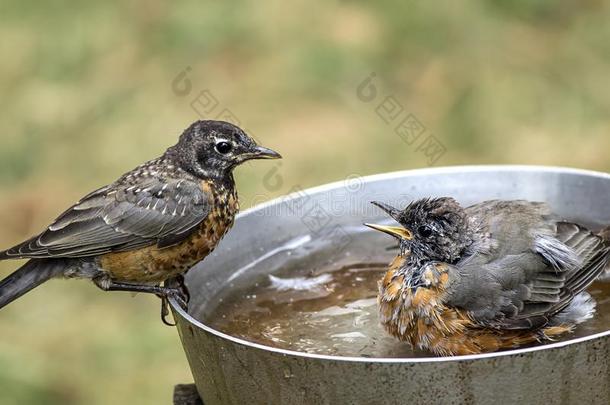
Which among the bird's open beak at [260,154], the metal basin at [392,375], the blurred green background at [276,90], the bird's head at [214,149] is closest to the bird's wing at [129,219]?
the bird's head at [214,149]

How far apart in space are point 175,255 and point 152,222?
0.25 metres

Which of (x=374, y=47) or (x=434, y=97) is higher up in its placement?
(x=374, y=47)

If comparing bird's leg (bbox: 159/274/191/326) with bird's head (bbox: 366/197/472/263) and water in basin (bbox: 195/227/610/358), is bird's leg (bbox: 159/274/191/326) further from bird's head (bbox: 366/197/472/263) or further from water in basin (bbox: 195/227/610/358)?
bird's head (bbox: 366/197/472/263)

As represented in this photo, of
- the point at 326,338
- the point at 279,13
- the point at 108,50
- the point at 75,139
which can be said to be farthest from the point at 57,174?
the point at 326,338

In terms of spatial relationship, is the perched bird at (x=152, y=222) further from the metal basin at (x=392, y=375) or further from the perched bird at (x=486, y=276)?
the metal basin at (x=392, y=375)

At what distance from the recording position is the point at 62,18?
38.0 ft

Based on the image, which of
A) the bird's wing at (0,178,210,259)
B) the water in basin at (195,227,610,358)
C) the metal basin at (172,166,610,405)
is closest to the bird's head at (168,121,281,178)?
the bird's wing at (0,178,210,259)

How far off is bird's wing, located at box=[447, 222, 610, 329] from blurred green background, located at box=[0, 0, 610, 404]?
14.5 feet

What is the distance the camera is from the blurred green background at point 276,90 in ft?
31.6

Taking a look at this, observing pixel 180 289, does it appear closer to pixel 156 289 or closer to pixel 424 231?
pixel 156 289

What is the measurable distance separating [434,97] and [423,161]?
1156mm

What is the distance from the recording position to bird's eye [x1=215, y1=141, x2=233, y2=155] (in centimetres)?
543

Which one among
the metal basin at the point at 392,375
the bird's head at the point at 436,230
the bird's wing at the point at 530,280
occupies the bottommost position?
the metal basin at the point at 392,375

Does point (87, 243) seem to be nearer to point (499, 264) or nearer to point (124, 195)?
point (124, 195)
